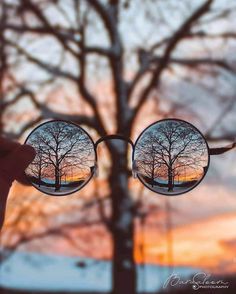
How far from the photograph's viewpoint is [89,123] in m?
9.43

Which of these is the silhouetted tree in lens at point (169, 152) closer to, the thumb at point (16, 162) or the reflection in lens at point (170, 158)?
the reflection in lens at point (170, 158)

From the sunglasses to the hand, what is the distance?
16 centimetres

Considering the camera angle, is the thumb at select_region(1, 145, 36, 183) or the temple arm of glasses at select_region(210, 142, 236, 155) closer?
the thumb at select_region(1, 145, 36, 183)

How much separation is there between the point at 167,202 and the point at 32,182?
10.7 meters

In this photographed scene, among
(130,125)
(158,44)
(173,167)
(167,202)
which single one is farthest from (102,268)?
(173,167)

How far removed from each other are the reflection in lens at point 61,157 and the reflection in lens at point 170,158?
16cm

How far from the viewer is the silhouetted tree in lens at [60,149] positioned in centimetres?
161

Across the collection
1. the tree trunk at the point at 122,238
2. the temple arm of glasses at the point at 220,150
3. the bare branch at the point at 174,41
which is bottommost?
the temple arm of glasses at the point at 220,150

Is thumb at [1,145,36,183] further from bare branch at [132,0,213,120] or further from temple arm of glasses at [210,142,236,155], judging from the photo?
bare branch at [132,0,213,120]

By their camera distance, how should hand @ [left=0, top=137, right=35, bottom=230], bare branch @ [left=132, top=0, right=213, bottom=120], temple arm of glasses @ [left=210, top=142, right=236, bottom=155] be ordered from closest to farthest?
hand @ [left=0, top=137, right=35, bottom=230], temple arm of glasses @ [left=210, top=142, right=236, bottom=155], bare branch @ [left=132, top=0, right=213, bottom=120]

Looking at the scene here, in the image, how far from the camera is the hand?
1394 mm

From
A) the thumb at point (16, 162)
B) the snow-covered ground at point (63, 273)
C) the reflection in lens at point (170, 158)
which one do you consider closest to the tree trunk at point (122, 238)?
the snow-covered ground at point (63, 273)

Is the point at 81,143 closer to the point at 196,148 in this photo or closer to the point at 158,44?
the point at 196,148

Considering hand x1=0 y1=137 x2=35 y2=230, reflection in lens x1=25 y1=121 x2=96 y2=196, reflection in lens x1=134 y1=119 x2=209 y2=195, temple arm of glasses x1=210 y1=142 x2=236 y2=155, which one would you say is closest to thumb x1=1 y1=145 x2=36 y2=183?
hand x1=0 y1=137 x2=35 y2=230
